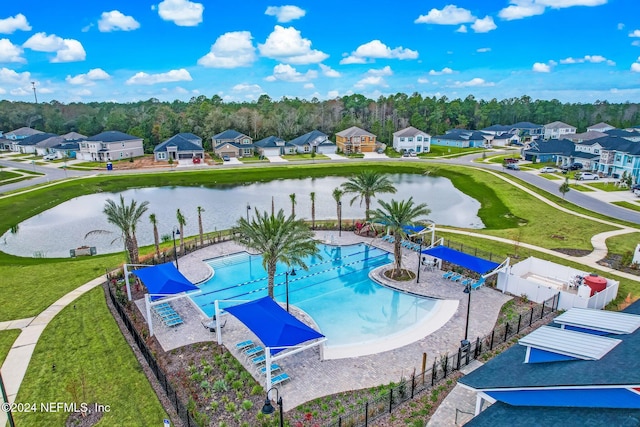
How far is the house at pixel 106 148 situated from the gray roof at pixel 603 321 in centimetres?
10208

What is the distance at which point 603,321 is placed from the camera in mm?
15930

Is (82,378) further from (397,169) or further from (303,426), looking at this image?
(397,169)

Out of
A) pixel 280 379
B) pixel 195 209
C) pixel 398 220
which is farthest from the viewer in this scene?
pixel 195 209

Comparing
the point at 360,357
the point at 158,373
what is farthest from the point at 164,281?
the point at 360,357

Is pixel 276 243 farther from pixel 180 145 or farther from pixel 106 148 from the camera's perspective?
pixel 106 148

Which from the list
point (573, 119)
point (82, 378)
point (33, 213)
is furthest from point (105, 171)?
point (573, 119)

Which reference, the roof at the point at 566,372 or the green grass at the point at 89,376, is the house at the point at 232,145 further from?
the roof at the point at 566,372

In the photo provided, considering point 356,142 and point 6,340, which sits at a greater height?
point 356,142

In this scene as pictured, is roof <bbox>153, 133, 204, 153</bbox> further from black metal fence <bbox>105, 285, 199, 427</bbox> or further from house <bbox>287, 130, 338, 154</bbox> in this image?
black metal fence <bbox>105, 285, 199, 427</bbox>

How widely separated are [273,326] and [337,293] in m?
9.92

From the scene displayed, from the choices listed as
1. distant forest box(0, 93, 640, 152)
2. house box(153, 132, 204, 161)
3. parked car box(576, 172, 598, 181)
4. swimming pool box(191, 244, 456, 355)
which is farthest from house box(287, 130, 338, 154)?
swimming pool box(191, 244, 456, 355)

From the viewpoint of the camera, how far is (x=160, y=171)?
81.8 meters

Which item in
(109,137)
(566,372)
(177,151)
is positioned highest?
(109,137)

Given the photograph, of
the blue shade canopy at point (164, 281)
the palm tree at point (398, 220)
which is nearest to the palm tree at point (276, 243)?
the blue shade canopy at point (164, 281)
